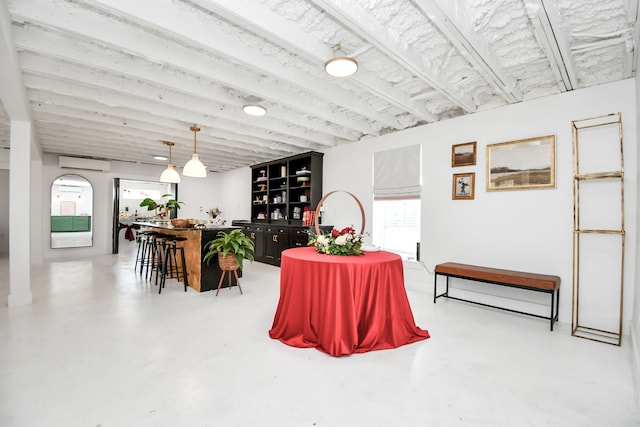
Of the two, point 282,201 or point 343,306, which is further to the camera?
point 282,201

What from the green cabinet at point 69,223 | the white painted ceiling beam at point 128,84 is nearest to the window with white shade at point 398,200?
the white painted ceiling beam at point 128,84

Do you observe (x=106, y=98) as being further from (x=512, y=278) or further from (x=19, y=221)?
(x=512, y=278)

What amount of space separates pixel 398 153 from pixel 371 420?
4235 mm

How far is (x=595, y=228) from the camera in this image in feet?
10.7

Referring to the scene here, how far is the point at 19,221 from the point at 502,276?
6.01 m

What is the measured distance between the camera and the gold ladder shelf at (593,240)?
10.3ft

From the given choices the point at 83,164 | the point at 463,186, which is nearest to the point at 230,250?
the point at 463,186

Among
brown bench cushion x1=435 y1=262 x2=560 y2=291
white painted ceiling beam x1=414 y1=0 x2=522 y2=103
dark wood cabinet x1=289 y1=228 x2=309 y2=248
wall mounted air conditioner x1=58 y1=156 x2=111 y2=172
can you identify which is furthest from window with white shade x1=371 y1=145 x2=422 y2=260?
wall mounted air conditioner x1=58 y1=156 x2=111 y2=172

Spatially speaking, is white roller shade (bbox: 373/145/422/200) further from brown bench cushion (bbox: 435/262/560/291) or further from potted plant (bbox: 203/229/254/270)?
potted plant (bbox: 203/229/254/270)

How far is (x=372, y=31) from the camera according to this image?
7.64 ft

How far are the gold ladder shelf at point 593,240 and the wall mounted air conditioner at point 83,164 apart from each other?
10039 mm

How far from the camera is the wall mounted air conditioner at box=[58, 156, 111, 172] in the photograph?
24.9ft

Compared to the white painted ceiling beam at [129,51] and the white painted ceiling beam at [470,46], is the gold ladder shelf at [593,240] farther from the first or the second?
the white painted ceiling beam at [129,51]

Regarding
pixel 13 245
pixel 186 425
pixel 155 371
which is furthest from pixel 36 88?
pixel 186 425
